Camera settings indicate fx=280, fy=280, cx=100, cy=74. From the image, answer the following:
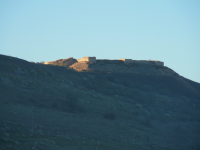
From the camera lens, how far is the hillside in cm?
2455

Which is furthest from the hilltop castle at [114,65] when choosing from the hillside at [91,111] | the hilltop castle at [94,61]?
the hillside at [91,111]

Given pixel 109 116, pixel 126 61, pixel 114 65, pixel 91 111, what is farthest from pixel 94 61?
pixel 109 116

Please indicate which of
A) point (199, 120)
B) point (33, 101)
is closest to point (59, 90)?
point (33, 101)

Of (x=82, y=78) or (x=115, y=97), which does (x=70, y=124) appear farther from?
(x=82, y=78)

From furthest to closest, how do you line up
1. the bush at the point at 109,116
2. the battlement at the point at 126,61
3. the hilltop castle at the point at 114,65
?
1. the battlement at the point at 126,61
2. the hilltop castle at the point at 114,65
3. the bush at the point at 109,116

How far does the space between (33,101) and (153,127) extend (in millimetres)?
17031

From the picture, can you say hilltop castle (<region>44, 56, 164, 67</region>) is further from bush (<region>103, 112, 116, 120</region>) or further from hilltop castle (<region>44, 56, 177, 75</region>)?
bush (<region>103, 112, 116, 120</region>)

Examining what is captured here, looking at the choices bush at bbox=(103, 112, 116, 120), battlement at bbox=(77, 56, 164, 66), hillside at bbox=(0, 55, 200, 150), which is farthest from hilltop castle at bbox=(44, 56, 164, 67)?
bush at bbox=(103, 112, 116, 120)

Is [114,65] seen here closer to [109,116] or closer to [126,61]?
[126,61]

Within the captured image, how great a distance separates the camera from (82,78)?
57281 mm

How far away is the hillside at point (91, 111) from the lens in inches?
966

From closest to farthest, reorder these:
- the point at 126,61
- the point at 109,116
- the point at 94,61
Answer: the point at 109,116, the point at 94,61, the point at 126,61

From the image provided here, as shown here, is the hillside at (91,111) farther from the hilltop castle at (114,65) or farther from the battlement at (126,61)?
the battlement at (126,61)

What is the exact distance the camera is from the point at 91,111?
3888cm
